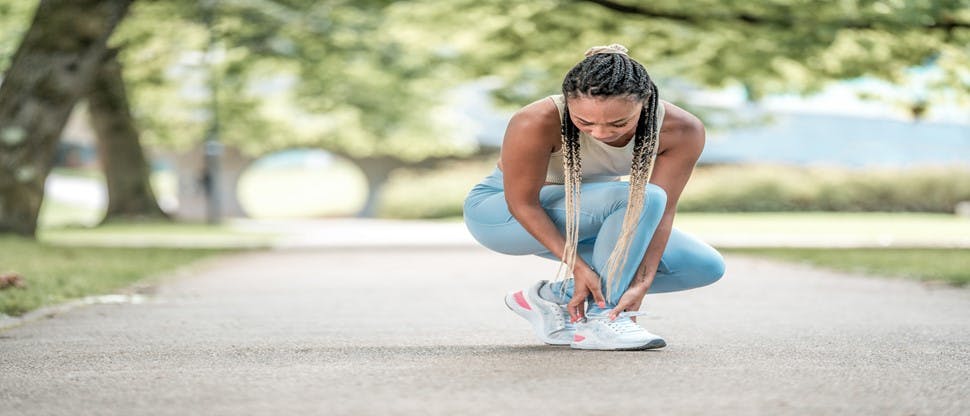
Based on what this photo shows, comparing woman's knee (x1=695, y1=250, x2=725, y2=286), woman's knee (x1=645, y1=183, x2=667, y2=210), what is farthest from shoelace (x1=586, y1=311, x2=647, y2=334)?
woman's knee (x1=645, y1=183, x2=667, y2=210)

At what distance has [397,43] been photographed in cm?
2162

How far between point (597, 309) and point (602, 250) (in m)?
0.28

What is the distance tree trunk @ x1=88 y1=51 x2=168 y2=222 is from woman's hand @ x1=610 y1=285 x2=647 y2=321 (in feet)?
69.7

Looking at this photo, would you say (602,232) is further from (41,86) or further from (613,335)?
(41,86)

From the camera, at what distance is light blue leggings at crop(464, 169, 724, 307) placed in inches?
190

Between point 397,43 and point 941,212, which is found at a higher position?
point 397,43

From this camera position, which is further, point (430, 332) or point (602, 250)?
point (430, 332)

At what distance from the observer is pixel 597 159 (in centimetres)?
496

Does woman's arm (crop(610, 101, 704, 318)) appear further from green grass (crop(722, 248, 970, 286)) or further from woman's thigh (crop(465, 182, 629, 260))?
green grass (crop(722, 248, 970, 286))

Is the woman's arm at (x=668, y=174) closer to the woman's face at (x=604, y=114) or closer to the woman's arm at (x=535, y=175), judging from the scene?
the woman's arm at (x=535, y=175)

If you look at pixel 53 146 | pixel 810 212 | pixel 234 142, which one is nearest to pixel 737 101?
pixel 810 212

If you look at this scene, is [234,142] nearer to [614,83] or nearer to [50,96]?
[50,96]

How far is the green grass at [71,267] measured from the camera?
7773mm

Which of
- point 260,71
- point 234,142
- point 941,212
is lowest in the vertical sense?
point 941,212
